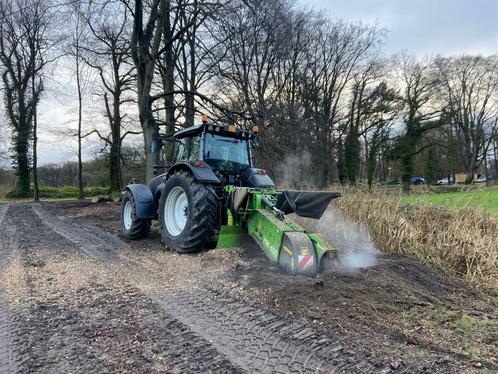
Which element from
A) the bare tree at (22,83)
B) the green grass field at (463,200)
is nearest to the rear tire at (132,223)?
the green grass field at (463,200)

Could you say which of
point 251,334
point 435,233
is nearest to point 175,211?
point 251,334

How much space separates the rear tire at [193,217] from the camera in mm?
6203

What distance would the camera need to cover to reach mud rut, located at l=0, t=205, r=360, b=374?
2.83 meters

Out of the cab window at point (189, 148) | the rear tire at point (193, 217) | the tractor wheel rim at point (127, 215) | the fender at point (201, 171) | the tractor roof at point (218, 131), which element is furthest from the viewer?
the tractor wheel rim at point (127, 215)

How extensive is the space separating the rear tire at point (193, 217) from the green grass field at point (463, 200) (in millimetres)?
4026

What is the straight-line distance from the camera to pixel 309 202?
5.92m

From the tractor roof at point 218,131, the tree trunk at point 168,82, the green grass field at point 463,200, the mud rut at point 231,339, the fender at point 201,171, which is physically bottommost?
the mud rut at point 231,339

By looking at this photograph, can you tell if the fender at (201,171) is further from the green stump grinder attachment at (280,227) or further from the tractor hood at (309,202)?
the tractor hood at (309,202)

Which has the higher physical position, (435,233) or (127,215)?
(127,215)

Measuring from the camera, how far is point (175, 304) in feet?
13.5

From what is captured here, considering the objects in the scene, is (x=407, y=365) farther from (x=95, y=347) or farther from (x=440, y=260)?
(x=440, y=260)

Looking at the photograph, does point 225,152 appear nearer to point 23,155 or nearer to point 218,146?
point 218,146

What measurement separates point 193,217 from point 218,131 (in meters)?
1.88

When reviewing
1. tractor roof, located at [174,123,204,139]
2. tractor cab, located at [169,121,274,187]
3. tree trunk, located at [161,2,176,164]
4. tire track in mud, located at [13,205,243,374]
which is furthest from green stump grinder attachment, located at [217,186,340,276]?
tree trunk, located at [161,2,176,164]
